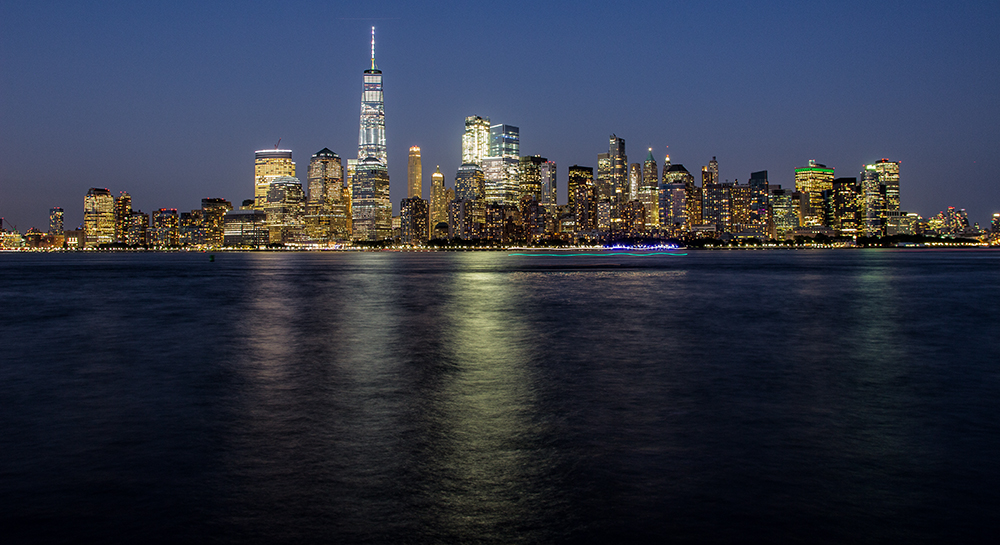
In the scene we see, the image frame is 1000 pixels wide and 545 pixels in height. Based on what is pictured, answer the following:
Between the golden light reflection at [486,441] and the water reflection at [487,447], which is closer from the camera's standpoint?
the water reflection at [487,447]

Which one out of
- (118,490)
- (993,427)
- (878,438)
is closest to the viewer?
(118,490)

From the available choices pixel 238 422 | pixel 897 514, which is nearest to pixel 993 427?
Result: pixel 897 514

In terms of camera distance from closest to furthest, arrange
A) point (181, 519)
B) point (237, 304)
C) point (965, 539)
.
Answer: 1. point (965, 539)
2. point (181, 519)
3. point (237, 304)

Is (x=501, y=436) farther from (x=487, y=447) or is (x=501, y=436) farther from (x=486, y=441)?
(x=487, y=447)

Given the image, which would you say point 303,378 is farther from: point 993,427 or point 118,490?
point 993,427

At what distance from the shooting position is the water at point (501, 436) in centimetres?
855

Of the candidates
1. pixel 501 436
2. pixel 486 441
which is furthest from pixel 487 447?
pixel 501 436

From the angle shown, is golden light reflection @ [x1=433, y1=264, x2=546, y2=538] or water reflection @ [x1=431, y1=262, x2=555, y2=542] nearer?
water reflection @ [x1=431, y1=262, x2=555, y2=542]

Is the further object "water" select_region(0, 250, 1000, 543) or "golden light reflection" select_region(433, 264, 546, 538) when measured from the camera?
"golden light reflection" select_region(433, 264, 546, 538)

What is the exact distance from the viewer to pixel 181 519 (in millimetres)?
8656

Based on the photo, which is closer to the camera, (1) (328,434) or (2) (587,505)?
(2) (587,505)

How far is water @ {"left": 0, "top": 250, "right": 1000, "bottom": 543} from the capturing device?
8547 millimetres

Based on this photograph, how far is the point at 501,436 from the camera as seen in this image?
1249 centimetres

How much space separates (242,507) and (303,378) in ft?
34.1
